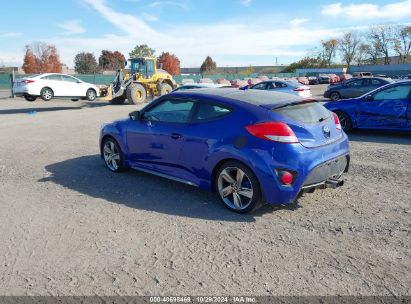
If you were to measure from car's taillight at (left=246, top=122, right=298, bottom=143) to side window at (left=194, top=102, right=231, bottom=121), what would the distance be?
1.72 feet

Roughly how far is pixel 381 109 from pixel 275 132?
6.41 meters

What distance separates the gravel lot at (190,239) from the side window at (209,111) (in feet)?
3.68

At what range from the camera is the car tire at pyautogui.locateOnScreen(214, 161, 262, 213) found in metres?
4.49

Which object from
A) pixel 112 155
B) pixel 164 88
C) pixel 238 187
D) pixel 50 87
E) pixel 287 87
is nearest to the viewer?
pixel 238 187

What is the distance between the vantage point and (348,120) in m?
10.2

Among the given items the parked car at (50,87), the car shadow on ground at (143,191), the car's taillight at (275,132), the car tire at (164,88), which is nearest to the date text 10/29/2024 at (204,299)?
the car shadow on ground at (143,191)

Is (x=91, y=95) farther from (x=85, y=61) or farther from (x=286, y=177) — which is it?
(x=85, y=61)

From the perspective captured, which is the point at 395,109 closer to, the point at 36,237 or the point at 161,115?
the point at 161,115

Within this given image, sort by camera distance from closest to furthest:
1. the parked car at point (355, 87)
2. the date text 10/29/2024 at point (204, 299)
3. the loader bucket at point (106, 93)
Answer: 1. the date text 10/29/2024 at point (204, 299)
2. the parked car at point (355, 87)
3. the loader bucket at point (106, 93)

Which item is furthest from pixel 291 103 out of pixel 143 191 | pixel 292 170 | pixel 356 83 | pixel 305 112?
pixel 356 83

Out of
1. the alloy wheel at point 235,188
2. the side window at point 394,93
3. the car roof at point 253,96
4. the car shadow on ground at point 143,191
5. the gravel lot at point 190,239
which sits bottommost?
the gravel lot at point 190,239

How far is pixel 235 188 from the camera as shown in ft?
15.4

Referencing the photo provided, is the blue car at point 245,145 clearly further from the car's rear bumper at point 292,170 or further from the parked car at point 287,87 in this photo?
the parked car at point 287,87

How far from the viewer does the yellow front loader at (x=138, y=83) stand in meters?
21.8
